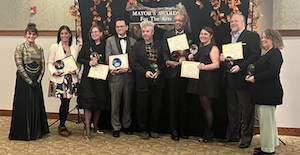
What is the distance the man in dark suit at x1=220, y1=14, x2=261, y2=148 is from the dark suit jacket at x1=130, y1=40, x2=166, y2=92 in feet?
2.60

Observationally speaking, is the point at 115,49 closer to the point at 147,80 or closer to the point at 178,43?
the point at 147,80

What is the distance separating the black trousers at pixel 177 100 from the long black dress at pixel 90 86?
3.00 feet

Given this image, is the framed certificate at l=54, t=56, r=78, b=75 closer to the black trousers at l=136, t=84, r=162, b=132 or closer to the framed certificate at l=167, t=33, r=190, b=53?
the black trousers at l=136, t=84, r=162, b=132

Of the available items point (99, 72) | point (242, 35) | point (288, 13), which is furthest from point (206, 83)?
point (288, 13)

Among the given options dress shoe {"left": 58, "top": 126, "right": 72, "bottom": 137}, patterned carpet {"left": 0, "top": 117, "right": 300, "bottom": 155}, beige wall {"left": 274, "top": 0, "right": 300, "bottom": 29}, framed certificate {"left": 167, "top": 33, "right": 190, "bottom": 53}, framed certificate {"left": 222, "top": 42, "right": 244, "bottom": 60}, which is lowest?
patterned carpet {"left": 0, "top": 117, "right": 300, "bottom": 155}

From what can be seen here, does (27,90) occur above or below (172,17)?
below

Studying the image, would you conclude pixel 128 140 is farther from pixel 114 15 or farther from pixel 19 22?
pixel 19 22

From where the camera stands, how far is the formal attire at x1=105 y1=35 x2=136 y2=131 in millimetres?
3912

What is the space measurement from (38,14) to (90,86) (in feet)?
6.39

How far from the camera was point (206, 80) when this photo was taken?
11.8 feet

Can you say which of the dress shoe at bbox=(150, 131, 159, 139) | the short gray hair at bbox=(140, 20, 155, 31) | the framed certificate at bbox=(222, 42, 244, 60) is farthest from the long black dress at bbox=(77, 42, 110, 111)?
the framed certificate at bbox=(222, 42, 244, 60)

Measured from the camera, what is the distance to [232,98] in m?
3.60

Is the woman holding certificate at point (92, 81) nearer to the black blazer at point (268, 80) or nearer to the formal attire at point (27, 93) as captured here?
the formal attire at point (27, 93)

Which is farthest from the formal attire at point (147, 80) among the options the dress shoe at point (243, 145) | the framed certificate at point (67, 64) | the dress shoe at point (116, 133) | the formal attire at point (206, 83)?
the dress shoe at point (243, 145)
